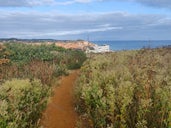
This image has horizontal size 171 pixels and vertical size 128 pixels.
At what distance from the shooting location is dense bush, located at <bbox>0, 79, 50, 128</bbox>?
6609mm

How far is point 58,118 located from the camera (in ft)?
32.0

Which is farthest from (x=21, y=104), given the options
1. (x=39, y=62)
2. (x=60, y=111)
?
(x=39, y=62)

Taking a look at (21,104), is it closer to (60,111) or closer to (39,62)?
(60,111)

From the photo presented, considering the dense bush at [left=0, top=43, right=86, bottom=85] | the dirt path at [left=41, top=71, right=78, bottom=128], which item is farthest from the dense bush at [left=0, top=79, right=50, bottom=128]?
the dense bush at [left=0, top=43, right=86, bottom=85]

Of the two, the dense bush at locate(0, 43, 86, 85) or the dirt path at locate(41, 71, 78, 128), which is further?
the dense bush at locate(0, 43, 86, 85)

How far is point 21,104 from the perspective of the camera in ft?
25.6

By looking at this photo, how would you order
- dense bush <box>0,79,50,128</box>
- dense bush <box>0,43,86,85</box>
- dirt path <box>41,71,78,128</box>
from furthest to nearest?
dense bush <box>0,43,86,85</box>, dirt path <box>41,71,78,128</box>, dense bush <box>0,79,50,128</box>

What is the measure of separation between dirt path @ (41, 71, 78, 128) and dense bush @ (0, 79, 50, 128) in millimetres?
403

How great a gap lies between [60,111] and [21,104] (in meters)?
2.91

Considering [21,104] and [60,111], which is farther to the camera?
[60,111]

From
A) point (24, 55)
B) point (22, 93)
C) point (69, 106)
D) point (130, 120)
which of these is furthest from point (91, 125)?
point (24, 55)

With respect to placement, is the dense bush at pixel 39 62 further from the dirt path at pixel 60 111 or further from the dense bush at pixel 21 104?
the dense bush at pixel 21 104

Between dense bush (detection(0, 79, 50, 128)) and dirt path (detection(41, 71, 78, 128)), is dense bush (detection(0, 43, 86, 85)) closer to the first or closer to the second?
dirt path (detection(41, 71, 78, 128))

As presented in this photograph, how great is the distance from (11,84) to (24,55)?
49.3ft
